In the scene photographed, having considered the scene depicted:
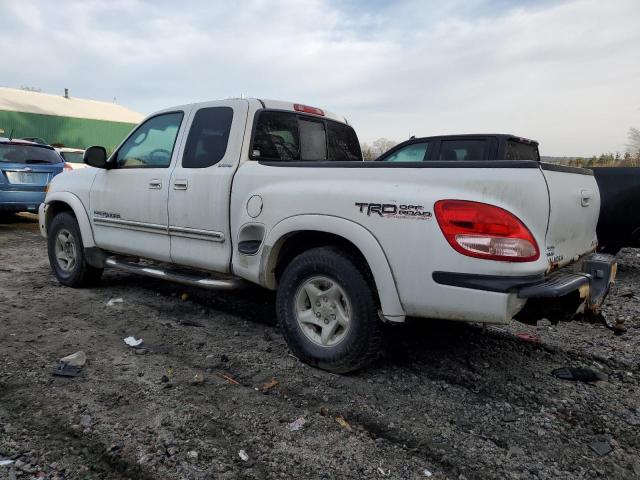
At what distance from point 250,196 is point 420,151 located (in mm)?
4248

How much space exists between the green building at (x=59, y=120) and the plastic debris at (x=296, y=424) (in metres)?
30.8

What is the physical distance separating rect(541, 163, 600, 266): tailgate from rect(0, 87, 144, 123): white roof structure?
35.7 m

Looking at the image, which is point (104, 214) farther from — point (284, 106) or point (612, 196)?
point (612, 196)

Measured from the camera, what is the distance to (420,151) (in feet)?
23.9

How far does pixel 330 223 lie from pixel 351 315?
60 centimetres

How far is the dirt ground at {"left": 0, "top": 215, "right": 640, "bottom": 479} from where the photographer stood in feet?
7.89

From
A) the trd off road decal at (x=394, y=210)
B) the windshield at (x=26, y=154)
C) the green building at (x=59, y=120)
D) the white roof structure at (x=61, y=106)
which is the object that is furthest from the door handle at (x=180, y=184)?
the white roof structure at (x=61, y=106)

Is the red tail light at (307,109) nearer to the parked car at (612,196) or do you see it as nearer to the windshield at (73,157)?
the parked car at (612,196)

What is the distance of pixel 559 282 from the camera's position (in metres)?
2.80

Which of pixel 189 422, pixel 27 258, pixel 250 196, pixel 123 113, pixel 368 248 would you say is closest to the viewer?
pixel 189 422

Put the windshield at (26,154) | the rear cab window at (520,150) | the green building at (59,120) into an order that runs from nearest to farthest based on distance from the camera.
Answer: the rear cab window at (520,150)
the windshield at (26,154)
the green building at (59,120)

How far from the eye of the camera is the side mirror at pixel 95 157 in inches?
186

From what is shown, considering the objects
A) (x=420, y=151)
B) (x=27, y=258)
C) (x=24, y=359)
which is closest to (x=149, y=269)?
(x=24, y=359)

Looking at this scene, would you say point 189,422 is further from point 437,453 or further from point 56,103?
point 56,103
